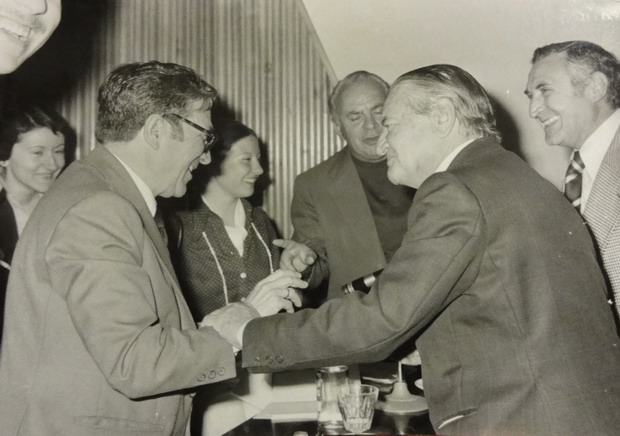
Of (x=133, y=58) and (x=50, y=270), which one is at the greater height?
(x=133, y=58)

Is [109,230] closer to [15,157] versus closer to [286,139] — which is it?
[15,157]

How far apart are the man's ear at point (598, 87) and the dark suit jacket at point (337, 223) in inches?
46.3

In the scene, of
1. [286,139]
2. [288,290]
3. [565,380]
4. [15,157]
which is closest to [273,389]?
[288,290]

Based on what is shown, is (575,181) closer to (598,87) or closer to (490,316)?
(598,87)

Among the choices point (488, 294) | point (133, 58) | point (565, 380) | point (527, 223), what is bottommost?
point (565, 380)

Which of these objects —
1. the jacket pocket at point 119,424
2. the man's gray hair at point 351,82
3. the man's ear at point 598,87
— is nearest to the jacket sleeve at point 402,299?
the jacket pocket at point 119,424

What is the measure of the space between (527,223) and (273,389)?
3.40 feet

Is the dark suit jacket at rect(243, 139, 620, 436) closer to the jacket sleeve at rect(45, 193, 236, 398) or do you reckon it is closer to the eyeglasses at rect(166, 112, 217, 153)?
the jacket sleeve at rect(45, 193, 236, 398)

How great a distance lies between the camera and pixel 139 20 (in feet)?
12.2

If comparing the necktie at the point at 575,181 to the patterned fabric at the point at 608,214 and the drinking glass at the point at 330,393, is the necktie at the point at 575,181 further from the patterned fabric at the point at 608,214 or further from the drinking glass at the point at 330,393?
the drinking glass at the point at 330,393

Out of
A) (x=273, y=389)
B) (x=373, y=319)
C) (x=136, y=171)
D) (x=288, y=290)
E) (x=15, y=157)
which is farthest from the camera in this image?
(x=15, y=157)

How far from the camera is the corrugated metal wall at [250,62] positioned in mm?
3689

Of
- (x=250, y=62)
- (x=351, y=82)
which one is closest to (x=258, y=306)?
(x=351, y=82)

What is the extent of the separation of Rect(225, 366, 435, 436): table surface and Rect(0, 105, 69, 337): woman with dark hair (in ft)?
4.81
